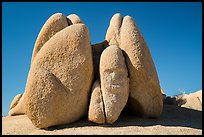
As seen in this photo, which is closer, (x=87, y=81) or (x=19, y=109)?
(x=87, y=81)

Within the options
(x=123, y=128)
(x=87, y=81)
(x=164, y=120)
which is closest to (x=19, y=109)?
(x=87, y=81)

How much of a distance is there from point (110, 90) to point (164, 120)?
2190mm

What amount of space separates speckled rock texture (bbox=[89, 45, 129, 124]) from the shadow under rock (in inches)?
13.2

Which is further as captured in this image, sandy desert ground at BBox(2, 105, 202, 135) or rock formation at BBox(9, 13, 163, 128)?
rock formation at BBox(9, 13, 163, 128)

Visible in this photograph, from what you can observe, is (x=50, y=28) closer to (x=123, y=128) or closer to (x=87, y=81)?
(x=87, y=81)

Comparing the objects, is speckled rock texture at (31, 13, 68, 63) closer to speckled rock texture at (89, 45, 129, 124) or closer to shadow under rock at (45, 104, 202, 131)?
speckled rock texture at (89, 45, 129, 124)

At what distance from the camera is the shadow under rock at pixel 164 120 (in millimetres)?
8070

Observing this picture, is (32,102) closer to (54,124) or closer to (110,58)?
(54,124)

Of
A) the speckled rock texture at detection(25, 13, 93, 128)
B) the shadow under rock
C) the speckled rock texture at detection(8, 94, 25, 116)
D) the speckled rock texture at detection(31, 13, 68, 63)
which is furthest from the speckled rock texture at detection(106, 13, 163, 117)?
the speckled rock texture at detection(8, 94, 25, 116)

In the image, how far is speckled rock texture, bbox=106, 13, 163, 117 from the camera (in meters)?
8.86

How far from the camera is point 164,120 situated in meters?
8.98

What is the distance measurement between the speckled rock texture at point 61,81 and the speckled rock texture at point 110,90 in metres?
0.41

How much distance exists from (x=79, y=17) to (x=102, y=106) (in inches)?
181

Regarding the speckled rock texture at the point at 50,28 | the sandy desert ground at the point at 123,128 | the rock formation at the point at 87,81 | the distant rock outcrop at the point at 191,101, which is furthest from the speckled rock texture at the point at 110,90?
the distant rock outcrop at the point at 191,101
